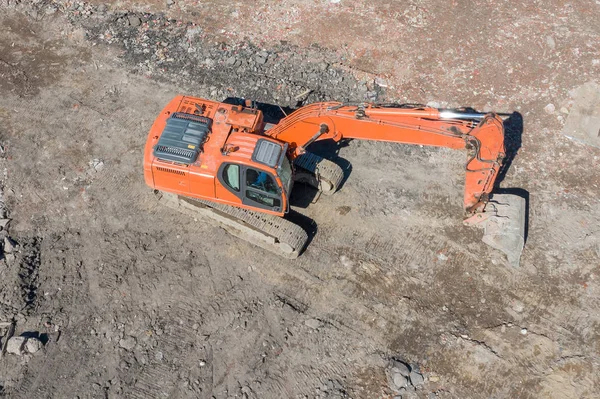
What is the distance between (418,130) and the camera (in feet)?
30.8

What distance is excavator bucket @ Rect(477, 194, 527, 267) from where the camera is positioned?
10461mm

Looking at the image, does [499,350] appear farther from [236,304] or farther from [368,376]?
[236,304]

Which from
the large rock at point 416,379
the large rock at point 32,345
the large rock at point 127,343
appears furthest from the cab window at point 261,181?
the large rock at point 32,345

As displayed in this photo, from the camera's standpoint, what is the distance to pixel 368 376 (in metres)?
9.12

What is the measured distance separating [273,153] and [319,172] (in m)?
1.87

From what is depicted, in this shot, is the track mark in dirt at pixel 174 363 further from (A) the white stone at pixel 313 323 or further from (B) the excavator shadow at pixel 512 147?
(B) the excavator shadow at pixel 512 147

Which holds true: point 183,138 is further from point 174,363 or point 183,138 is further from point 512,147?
point 512,147

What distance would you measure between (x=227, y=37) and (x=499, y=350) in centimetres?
1066

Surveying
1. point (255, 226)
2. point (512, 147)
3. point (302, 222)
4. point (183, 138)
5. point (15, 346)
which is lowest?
point (15, 346)

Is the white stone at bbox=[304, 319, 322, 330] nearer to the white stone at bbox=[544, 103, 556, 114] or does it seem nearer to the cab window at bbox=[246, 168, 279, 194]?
the cab window at bbox=[246, 168, 279, 194]

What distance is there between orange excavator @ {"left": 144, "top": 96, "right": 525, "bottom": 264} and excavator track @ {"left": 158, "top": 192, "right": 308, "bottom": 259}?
0.02m

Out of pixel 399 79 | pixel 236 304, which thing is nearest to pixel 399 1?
pixel 399 79

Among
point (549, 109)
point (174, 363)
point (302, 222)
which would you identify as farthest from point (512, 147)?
point (174, 363)

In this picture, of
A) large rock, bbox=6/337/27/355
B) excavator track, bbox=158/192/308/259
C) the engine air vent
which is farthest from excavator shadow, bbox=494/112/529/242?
large rock, bbox=6/337/27/355
